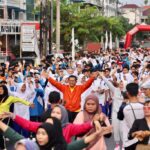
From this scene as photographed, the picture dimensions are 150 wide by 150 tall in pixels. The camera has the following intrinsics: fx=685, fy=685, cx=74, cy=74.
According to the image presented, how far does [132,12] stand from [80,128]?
178 metres

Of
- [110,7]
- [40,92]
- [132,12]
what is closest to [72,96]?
[40,92]

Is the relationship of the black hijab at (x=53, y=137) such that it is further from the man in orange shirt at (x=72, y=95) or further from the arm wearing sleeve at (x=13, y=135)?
the man in orange shirt at (x=72, y=95)

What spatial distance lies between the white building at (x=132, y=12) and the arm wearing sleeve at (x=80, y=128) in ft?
555

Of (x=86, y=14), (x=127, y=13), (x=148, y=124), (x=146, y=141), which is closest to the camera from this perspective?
(x=146, y=141)

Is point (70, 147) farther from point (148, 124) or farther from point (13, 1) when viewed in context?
point (13, 1)

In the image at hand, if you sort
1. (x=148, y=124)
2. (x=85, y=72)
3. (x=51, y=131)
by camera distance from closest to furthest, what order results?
(x=51, y=131) < (x=148, y=124) < (x=85, y=72)

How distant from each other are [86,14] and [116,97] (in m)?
43.7

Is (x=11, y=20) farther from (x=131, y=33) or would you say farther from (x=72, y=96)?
(x=72, y=96)

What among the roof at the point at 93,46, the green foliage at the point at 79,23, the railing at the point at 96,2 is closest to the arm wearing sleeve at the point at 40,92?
the green foliage at the point at 79,23

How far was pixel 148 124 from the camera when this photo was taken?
25.7 ft

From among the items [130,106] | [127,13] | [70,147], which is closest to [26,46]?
[130,106]

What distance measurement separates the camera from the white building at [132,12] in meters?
178

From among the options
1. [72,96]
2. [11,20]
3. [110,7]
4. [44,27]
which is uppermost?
[110,7]

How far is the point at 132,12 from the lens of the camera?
184000 mm
